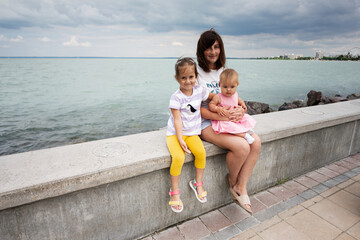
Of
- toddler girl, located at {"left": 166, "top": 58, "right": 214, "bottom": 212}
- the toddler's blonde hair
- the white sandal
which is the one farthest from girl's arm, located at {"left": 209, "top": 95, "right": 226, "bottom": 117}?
the white sandal

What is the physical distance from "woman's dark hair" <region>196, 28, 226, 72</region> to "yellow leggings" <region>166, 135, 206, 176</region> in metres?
0.99

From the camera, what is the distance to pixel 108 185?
2.04 m

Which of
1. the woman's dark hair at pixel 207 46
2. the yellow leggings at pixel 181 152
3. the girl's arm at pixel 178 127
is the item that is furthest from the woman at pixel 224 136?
the girl's arm at pixel 178 127

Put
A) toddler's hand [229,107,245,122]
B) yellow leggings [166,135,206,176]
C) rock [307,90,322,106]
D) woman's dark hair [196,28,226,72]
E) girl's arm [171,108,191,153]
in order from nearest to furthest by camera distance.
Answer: yellow leggings [166,135,206,176]
girl's arm [171,108,191,153]
toddler's hand [229,107,245,122]
woman's dark hair [196,28,226,72]
rock [307,90,322,106]

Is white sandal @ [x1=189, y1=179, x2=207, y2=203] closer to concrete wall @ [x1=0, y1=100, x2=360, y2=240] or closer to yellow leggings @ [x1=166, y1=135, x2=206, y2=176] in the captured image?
concrete wall @ [x1=0, y1=100, x2=360, y2=240]

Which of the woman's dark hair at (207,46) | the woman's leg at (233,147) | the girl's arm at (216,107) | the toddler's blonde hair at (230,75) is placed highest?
the woman's dark hair at (207,46)

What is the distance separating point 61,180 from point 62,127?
1089cm

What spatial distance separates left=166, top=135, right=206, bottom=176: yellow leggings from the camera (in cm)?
220

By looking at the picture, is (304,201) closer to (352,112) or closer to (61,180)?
(352,112)

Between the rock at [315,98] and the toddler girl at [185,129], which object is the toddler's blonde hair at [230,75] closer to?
the toddler girl at [185,129]

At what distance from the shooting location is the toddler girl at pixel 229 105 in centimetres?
247

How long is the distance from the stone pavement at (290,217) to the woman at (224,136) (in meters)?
0.29

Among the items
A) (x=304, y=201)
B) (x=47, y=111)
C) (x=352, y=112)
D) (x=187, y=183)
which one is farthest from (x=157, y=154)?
(x=47, y=111)

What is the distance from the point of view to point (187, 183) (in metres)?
2.51
